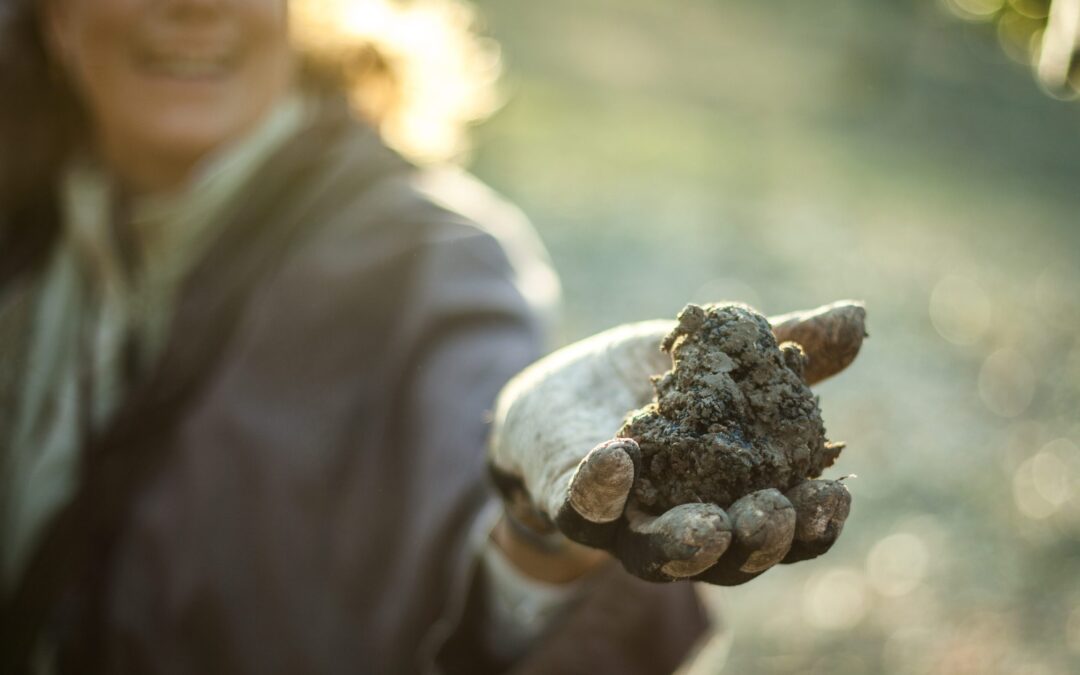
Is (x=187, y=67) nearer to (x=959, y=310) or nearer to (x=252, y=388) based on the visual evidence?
(x=252, y=388)

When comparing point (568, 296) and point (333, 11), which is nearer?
point (333, 11)

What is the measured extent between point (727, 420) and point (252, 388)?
1.07 m

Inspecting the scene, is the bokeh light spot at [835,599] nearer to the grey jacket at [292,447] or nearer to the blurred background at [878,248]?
the blurred background at [878,248]

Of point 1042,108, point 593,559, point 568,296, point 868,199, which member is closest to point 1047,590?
point 593,559

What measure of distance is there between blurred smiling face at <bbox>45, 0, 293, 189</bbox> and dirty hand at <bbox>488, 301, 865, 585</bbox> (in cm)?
100

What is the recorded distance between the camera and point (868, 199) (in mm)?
7750

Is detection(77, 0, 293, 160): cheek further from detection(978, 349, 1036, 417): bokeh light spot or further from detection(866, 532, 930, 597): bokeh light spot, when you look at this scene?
detection(978, 349, 1036, 417): bokeh light spot

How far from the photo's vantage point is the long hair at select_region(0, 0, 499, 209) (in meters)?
2.07

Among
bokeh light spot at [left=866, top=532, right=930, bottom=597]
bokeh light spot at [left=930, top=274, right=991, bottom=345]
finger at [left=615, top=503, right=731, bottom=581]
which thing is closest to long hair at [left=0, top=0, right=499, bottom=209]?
finger at [left=615, top=503, right=731, bottom=581]

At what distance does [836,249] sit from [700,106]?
468 centimetres

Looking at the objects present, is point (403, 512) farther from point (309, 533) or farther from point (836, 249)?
point (836, 249)

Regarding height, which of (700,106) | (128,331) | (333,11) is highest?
(333,11)

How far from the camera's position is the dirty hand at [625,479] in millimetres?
790

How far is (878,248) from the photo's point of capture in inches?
255
